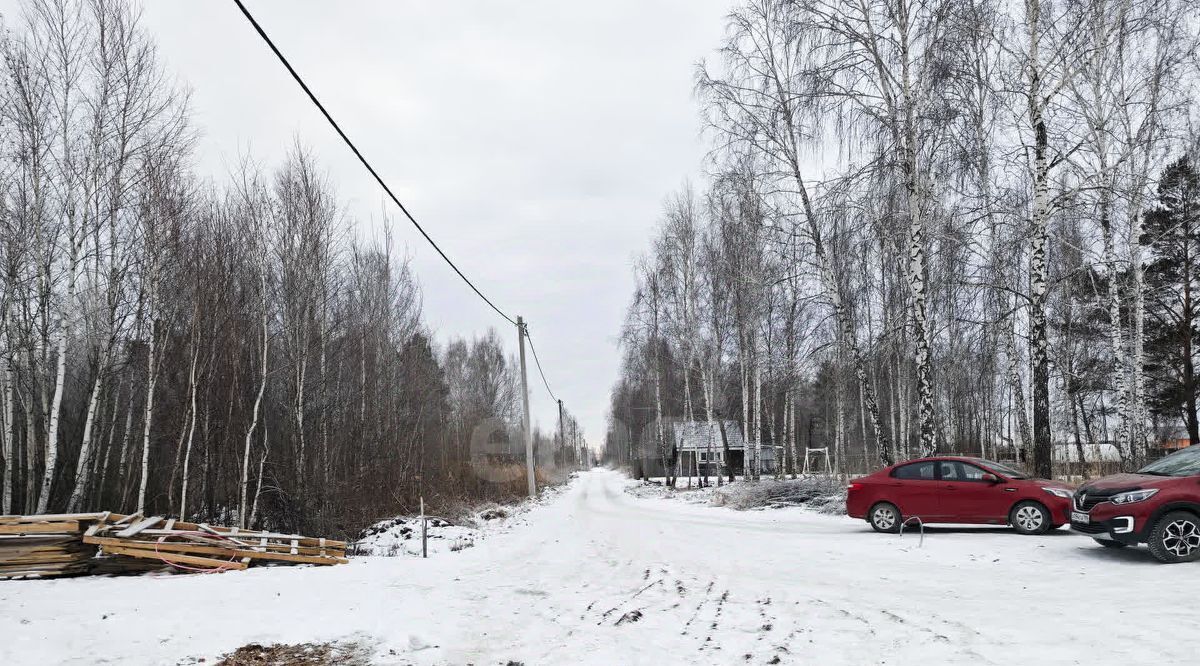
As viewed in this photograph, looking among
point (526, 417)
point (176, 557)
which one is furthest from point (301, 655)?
point (526, 417)

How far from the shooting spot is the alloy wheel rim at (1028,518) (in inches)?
455

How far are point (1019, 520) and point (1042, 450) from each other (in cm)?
302

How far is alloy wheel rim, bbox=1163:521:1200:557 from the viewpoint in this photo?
26.9 ft

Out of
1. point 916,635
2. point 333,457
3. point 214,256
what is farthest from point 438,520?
point 916,635

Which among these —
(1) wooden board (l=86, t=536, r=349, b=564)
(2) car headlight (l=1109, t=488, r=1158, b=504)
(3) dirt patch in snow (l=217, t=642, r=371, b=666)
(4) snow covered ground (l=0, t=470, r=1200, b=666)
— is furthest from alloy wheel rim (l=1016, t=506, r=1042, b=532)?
(1) wooden board (l=86, t=536, r=349, b=564)

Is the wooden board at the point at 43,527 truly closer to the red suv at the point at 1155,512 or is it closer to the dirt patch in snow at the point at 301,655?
the dirt patch in snow at the point at 301,655

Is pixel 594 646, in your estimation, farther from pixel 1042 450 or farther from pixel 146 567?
pixel 1042 450

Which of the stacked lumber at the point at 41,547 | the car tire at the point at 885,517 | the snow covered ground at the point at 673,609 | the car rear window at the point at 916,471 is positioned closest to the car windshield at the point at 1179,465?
the snow covered ground at the point at 673,609

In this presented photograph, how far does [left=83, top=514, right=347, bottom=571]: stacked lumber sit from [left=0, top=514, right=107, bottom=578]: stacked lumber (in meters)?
0.21

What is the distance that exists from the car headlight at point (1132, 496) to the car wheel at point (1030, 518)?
2.93 m

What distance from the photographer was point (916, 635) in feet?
17.8

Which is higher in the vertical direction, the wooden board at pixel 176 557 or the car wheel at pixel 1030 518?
the car wheel at pixel 1030 518

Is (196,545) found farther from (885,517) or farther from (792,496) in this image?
(792,496)

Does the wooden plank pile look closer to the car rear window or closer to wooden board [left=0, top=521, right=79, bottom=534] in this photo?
wooden board [left=0, top=521, right=79, bottom=534]
